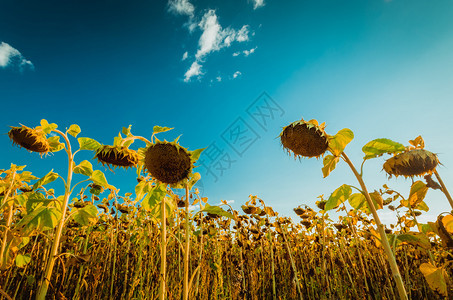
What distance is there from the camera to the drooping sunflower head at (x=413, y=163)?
1.82 meters

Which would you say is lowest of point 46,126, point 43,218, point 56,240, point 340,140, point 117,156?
point 56,240

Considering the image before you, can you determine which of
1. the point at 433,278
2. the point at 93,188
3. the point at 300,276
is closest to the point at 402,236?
the point at 433,278

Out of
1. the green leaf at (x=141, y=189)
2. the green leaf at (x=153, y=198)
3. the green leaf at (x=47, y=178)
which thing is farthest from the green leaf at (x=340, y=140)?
the green leaf at (x=47, y=178)

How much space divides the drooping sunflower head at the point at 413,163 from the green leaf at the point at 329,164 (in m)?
0.45

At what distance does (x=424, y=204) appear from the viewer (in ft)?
7.09

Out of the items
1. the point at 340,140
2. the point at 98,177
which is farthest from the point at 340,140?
the point at 98,177

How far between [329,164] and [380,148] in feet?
1.29

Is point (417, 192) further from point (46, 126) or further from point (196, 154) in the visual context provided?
point (46, 126)

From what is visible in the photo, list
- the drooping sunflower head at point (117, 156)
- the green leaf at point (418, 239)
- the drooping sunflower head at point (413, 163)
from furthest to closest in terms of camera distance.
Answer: the drooping sunflower head at point (117, 156), the drooping sunflower head at point (413, 163), the green leaf at point (418, 239)

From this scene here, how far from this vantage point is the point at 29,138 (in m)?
2.34

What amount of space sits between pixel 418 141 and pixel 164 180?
2.31 meters

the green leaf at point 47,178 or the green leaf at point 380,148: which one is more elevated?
the green leaf at point 47,178

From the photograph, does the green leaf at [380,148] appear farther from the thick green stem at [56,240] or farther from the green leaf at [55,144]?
the green leaf at [55,144]

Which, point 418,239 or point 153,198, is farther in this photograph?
point 153,198
